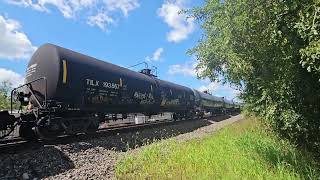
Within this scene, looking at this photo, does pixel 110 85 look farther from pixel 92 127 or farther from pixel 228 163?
pixel 228 163

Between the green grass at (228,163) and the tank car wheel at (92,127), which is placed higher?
the tank car wheel at (92,127)

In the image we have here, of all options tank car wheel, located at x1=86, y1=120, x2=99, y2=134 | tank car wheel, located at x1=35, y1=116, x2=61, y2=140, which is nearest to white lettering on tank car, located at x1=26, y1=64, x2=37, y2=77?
tank car wheel, located at x1=35, y1=116, x2=61, y2=140

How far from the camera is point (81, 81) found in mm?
16156

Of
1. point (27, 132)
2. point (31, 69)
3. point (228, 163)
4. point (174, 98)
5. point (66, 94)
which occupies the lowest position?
point (228, 163)

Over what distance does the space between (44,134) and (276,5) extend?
1052 cm

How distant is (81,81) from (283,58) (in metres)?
10.8

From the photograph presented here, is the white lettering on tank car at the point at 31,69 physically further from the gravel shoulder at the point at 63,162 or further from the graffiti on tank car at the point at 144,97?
the graffiti on tank car at the point at 144,97

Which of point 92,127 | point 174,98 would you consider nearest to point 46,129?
point 92,127

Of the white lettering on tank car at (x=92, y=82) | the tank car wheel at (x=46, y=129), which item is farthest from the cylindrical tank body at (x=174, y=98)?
the tank car wheel at (x=46, y=129)

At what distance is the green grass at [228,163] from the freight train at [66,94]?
4902 mm

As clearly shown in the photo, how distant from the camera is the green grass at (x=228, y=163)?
27.6 feet

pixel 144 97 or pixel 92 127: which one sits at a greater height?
pixel 144 97

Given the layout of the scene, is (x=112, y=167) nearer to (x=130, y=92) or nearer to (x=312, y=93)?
(x=312, y=93)

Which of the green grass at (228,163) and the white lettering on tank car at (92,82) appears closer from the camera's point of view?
the green grass at (228,163)
